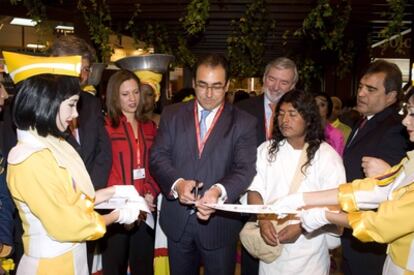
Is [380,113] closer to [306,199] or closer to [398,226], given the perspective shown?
[306,199]

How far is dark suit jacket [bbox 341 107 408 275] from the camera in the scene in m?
2.50

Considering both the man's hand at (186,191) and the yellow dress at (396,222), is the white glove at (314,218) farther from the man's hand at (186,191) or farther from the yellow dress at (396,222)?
the man's hand at (186,191)

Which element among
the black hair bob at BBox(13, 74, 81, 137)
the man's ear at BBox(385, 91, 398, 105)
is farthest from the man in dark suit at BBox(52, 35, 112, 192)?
the man's ear at BBox(385, 91, 398, 105)

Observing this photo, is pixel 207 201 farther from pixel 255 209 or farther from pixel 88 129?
pixel 88 129

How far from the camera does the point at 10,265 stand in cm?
194

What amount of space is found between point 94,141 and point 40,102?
0.97 meters

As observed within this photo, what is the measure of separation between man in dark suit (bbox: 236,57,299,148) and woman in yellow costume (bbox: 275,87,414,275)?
3.21ft

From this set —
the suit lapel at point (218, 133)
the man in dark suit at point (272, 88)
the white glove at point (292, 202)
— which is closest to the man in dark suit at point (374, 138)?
the man in dark suit at point (272, 88)

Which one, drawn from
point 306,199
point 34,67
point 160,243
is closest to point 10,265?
point 34,67

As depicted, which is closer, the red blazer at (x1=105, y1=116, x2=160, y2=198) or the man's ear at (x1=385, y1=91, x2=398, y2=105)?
the man's ear at (x1=385, y1=91, x2=398, y2=105)

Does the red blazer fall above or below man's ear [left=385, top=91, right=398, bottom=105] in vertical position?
below

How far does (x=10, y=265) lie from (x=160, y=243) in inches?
44.3

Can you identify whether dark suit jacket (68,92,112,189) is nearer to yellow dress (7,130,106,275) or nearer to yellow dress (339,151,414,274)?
yellow dress (7,130,106,275)

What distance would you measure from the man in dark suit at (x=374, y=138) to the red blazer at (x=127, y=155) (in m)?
1.32
